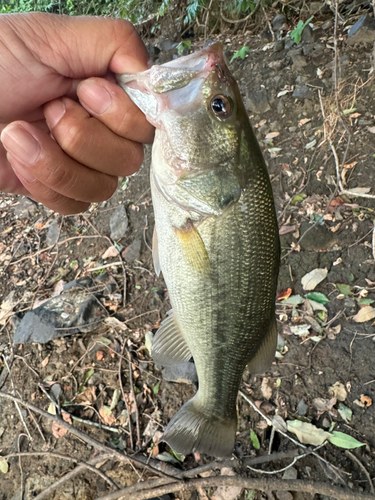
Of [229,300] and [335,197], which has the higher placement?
[229,300]

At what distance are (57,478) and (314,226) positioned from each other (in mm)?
3232

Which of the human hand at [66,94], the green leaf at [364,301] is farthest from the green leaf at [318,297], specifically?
the human hand at [66,94]

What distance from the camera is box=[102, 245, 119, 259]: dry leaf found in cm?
406

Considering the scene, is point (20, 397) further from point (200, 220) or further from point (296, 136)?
point (296, 136)

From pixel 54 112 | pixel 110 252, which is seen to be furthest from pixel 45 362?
pixel 54 112

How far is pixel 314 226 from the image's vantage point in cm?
337

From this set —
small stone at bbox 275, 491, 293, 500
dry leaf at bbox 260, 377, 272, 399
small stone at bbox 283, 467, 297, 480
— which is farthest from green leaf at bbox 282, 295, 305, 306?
small stone at bbox 275, 491, 293, 500

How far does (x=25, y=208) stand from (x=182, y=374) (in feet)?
13.9

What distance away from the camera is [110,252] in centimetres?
411

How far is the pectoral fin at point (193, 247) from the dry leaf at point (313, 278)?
6.11 feet

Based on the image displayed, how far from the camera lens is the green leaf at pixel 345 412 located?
245cm

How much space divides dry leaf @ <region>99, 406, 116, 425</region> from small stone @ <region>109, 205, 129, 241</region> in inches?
79.8

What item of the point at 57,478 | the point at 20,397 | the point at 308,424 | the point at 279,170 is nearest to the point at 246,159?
the point at 308,424

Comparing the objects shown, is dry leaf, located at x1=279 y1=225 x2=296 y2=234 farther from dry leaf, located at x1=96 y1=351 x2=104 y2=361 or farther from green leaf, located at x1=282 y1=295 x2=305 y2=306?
dry leaf, located at x1=96 y1=351 x2=104 y2=361
